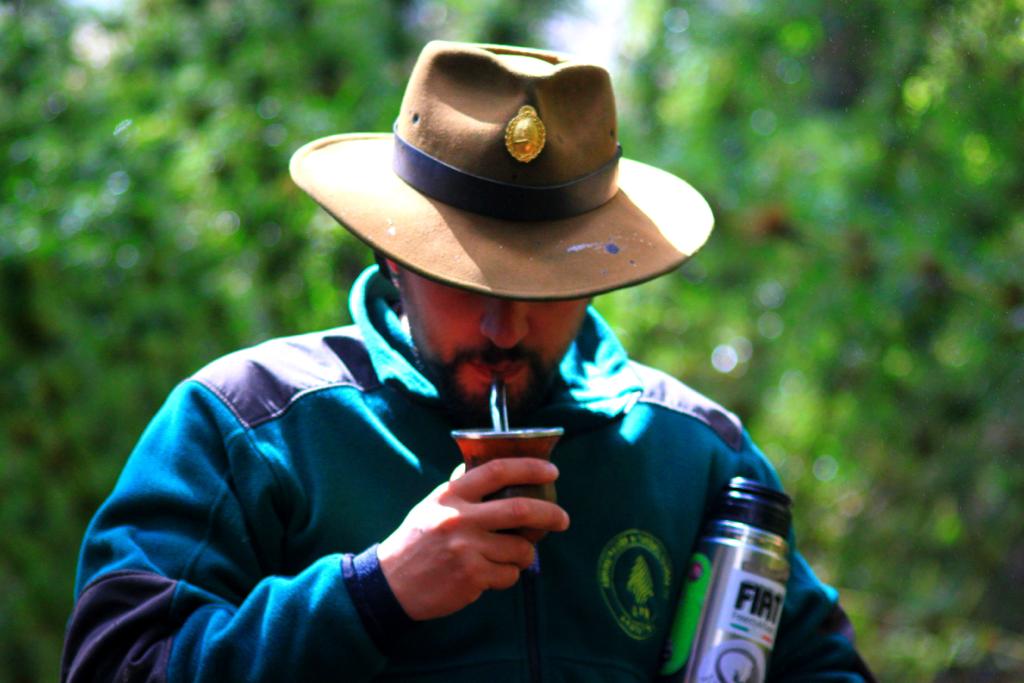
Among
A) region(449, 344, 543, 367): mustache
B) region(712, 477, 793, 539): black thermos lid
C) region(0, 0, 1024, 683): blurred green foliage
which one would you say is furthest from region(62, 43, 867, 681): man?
region(0, 0, 1024, 683): blurred green foliage

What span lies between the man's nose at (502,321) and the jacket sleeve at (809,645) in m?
0.64

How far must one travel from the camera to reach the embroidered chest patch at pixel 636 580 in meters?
1.98

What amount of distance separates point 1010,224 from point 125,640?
3.54 m

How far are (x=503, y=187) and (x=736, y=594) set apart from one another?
735mm

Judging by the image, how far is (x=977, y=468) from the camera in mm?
4539

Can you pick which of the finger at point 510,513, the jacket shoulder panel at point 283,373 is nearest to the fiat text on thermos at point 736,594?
the finger at point 510,513

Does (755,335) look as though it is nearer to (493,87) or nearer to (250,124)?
(250,124)

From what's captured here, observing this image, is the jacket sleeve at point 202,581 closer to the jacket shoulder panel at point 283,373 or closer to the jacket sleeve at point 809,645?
the jacket shoulder panel at point 283,373

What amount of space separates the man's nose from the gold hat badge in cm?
22

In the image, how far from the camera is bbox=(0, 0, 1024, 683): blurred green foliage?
4.29m

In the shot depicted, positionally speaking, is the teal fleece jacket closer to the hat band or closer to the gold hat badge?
the hat band

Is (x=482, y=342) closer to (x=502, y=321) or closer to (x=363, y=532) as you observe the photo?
(x=502, y=321)

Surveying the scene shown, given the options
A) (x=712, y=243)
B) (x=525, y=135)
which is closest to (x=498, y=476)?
(x=525, y=135)

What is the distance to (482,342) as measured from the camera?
1856 millimetres
